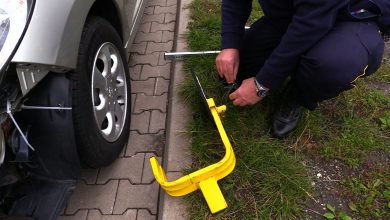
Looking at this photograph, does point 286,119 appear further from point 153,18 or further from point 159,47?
point 153,18

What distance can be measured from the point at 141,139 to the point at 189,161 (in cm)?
40

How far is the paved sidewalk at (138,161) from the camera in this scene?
6.49ft

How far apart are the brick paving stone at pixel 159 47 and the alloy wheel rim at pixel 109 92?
31.6 inches

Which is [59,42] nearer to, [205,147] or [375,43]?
[205,147]

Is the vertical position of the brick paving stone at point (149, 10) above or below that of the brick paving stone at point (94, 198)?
above

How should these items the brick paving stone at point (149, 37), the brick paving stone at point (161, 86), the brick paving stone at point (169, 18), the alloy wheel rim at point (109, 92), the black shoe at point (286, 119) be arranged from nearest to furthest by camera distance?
the alloy wheel rim at point (109, 92) < the black shoe at point (286, 119) < the brick paving stone at point (161, 86) < the brick paving stone at point (149, 37) < the brick paving stone at point (169, 18)

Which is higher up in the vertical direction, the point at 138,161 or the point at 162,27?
the point at 162,27

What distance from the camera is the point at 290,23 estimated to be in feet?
5.18

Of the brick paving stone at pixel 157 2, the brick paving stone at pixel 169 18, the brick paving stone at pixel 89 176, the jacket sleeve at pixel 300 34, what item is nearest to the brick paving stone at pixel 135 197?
the brick paving stone at pixel 89 176

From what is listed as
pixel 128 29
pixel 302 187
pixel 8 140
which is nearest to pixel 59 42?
pixel 8 140

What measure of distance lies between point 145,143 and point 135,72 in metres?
0.69

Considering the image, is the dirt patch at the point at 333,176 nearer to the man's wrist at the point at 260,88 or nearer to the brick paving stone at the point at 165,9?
the man's wrist at the point at 260,88

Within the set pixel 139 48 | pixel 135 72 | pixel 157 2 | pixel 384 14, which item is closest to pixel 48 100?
pixel 135 72

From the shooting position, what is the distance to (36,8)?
1.39 m
